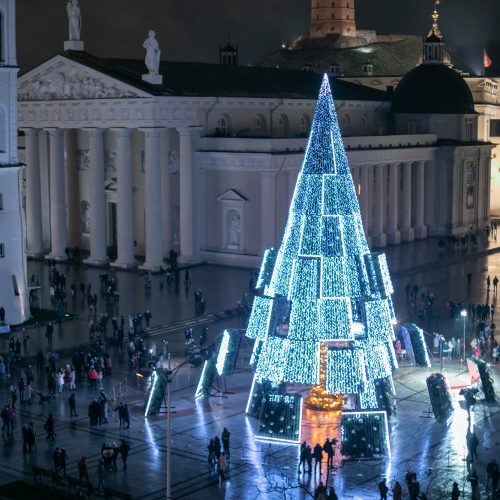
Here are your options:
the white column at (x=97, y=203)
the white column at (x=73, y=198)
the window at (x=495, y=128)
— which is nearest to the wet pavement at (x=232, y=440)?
the white column at (x=97, y=203)

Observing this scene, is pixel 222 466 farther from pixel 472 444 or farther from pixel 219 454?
pixel 472 444

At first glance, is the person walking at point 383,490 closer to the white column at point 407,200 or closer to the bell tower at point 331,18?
the white column at point 407,200

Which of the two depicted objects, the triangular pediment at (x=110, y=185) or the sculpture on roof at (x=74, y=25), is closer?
the sculpture on roof at (x=74, y=25)

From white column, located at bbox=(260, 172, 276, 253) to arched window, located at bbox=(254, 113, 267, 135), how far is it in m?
7.71

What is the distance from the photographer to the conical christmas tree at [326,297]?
31873mm

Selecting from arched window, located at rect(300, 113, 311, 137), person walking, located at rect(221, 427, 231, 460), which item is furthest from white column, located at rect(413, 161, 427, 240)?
person walking, located at rect(221, 427, 231, 460)

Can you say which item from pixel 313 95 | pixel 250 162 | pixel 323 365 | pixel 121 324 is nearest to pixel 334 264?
pixel 323 365

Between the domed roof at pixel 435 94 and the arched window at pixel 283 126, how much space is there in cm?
1207

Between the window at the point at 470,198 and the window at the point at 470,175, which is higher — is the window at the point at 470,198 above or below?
below

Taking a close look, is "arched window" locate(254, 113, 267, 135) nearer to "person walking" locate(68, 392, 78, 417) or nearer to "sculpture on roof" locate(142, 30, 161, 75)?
"sculpture on roof" locate(142, 30, 161, 75)

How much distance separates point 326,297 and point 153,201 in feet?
99.1

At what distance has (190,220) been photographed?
62938mm

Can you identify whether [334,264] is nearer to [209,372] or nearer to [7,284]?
[209,372]

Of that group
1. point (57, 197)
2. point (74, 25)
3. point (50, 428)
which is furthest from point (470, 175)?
point (50, 428)
